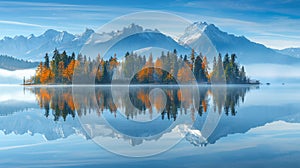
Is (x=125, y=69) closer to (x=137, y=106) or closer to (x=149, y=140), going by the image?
(x=137, y=106)

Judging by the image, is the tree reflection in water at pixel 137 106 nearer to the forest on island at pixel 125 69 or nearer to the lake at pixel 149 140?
the lake at pixel 149 140

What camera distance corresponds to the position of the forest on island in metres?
128

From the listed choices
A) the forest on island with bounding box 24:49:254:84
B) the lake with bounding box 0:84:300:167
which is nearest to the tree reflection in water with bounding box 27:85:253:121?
the lake with bounding box 0:84:300:167

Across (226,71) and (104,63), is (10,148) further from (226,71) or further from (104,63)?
(226,71)

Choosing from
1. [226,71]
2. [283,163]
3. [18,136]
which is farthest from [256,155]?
[226,71]

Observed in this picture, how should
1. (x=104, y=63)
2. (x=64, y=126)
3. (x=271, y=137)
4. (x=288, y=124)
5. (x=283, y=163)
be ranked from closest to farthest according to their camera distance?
(x=283, y=163) → (x=271, y=137) → (x=64, y=126) → (x=288, y=124) → (x=104, y=63)

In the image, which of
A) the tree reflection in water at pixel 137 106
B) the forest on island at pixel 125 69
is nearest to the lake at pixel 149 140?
the tree reflection in water at pixel 137 106

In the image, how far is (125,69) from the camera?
429 ft

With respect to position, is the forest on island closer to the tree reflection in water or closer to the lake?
the tree reflection in water

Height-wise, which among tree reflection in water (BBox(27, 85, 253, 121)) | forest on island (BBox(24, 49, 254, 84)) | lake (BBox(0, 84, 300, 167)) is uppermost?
forest on island (BBox(24, 49, 254, 84))

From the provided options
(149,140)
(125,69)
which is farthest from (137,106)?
(125,69)

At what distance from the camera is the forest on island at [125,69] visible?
5059 inches

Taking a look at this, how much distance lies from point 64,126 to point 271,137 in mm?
10162

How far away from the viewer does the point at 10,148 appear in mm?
16125
